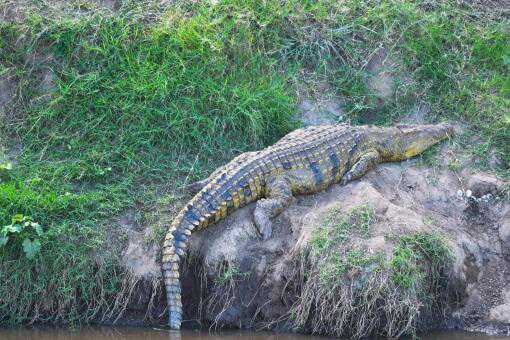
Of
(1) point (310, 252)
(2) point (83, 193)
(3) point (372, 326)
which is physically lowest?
(3) point (372, 326)

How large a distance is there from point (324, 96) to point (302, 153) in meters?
1.36

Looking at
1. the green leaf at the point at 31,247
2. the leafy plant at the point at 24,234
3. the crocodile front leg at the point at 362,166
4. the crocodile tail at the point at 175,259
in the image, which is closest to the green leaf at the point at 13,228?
the leafy plant at the point at 24,234

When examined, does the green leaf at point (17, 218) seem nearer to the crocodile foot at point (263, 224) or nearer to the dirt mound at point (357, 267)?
the dirt mound at point (357, 267)

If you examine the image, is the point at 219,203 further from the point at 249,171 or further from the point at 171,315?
the point at 171,315

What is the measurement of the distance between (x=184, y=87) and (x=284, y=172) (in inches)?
62.5

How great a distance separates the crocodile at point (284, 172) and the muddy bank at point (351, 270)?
15cm

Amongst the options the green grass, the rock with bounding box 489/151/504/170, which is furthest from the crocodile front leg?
the rock with bounding box 489/151/504/170

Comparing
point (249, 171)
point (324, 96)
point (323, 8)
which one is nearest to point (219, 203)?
point (249, 171)

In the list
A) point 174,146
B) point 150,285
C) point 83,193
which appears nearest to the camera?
point 150,285

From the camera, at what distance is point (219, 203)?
782 cm

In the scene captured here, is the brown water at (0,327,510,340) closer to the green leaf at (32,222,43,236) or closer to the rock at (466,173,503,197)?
the green leaf at (32,222,43,236)

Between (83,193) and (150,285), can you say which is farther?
(83,193)

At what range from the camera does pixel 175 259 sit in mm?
7461

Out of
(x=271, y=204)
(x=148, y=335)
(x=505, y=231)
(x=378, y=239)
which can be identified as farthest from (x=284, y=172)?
(x=505, y=231)
